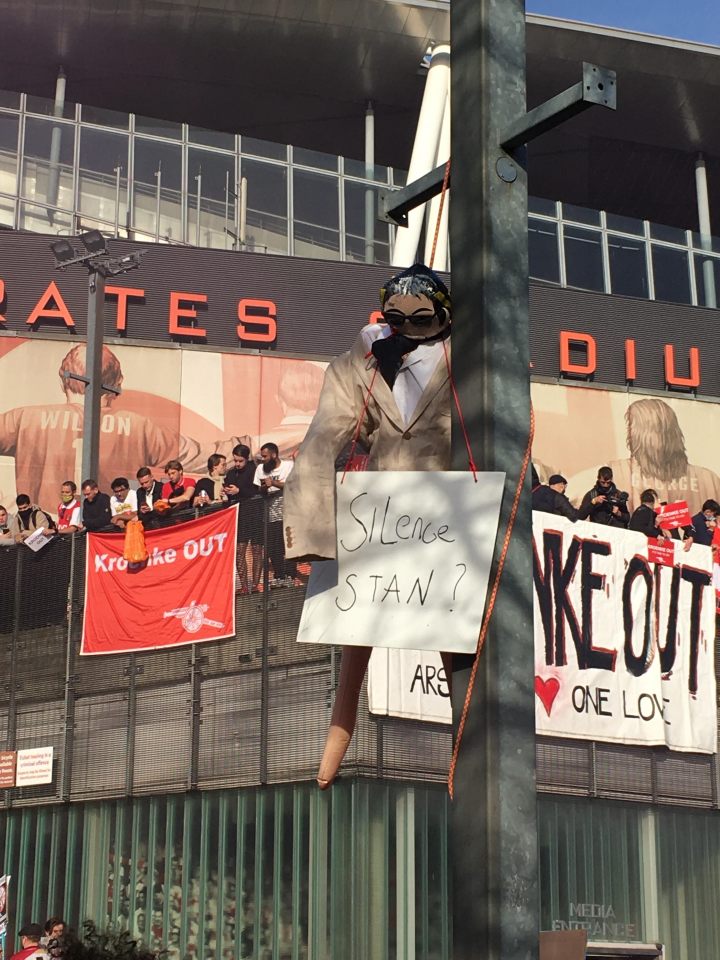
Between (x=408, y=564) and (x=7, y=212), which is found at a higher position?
(x=7, y=212)

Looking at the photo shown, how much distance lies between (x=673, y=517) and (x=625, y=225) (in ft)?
52.6

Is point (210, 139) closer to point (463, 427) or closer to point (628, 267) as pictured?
point (628, 267)

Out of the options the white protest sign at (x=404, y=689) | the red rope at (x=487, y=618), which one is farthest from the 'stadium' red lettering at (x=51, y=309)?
the red rope at (x=487, y=618)

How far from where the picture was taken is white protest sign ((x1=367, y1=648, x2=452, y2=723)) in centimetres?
1927

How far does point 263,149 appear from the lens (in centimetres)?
3769

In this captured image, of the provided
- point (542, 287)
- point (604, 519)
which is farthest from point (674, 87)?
point (604, 519)

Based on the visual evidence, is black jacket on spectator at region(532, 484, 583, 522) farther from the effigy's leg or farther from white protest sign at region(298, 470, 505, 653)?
white protest sign at region(298, 470, 505, 653)

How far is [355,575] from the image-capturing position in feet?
17.0

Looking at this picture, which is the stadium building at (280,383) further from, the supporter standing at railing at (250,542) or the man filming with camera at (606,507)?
the man filming with camera at (606,507)

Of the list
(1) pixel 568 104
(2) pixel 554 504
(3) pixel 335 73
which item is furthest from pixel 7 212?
(1) pixel 568 104

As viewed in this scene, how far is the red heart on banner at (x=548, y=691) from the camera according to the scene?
65.4ft

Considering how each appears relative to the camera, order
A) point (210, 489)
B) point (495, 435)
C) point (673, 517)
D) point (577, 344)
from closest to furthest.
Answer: point (495, 435)
point (673, 517)
point (210, 489)
point (577, 344)

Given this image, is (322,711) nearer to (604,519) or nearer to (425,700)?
(425,700)

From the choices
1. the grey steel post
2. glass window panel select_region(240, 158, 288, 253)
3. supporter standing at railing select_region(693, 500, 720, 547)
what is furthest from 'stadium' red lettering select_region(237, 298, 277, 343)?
supporter standing at railing select_region(693, 500, 720, 547)
